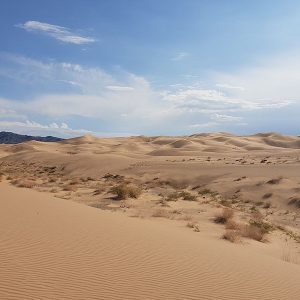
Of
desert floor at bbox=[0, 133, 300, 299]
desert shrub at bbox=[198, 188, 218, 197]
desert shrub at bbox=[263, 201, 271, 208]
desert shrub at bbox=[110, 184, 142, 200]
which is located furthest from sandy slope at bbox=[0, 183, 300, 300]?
desert shrub at bbox=[198, 188, 218, 197]

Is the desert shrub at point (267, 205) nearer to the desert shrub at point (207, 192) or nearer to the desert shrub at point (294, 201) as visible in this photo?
the desert shrub at point (294, 201)

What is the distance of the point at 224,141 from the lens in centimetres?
11588

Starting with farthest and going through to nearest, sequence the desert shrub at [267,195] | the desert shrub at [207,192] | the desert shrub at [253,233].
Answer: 1. the desert shrub at [207,192]
2. the desert shrub at [267,195]
3. the desert shrub at [253,233]

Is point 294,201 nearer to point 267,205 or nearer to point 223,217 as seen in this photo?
point 267,205

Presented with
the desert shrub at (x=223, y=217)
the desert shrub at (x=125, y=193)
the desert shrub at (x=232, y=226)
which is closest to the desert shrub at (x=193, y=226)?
the desert shrub at (x=232, y=226)

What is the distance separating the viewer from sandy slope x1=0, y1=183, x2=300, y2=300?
700 centimetres

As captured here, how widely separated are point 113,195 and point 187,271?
16269 millimetres

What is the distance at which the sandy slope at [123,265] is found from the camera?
7004 millimetres

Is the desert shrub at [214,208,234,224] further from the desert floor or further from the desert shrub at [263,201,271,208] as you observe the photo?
the desert shrub at [263,201,271,208]

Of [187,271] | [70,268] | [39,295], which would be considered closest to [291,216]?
[187,271]

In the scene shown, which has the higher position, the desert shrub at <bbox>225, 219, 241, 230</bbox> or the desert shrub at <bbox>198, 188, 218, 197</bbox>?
the desert shrub at <bbox>198, 188, 218, 197</bbox>

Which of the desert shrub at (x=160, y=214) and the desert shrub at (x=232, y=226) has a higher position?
the desert shrub at (x=160, y=214)

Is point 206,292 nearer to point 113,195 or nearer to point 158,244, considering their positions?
point 158,244

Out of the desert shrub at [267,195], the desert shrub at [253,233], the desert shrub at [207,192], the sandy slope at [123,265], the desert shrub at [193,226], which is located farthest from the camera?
the desert shrub at [207,192]
